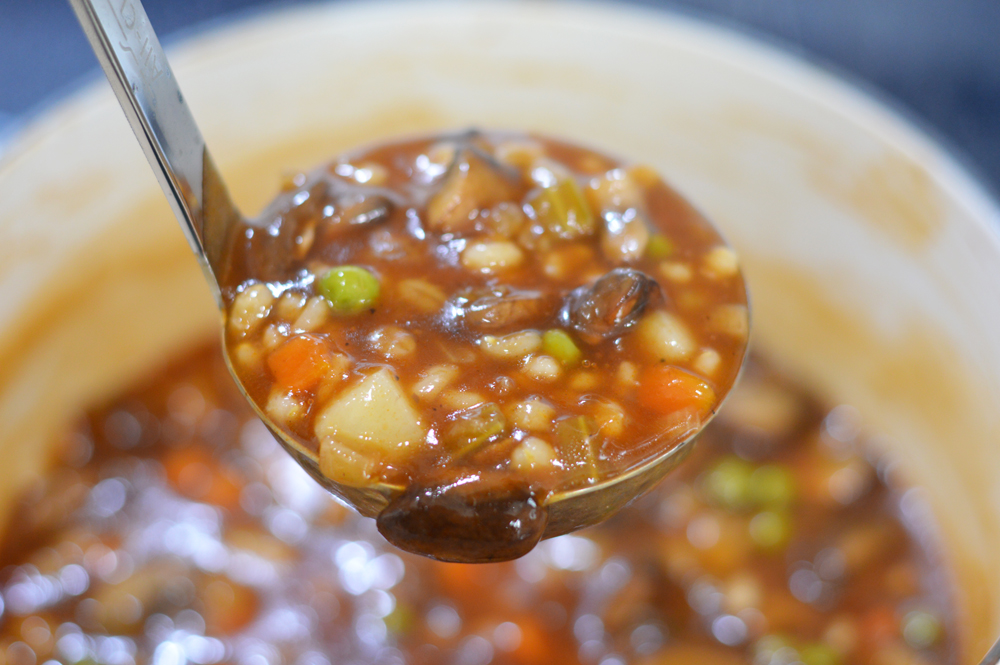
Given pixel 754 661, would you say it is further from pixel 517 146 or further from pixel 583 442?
pixel 517 146

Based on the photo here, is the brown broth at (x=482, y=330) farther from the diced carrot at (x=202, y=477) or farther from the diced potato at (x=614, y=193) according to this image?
the diced carrot at (x=202, y=477)

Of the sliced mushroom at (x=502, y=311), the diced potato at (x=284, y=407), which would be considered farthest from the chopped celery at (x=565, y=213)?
the diced potato at (x=284, y=407)

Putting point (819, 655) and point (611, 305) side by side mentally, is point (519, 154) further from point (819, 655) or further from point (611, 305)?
point (819, 655)

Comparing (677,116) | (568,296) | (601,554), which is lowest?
(601,554)

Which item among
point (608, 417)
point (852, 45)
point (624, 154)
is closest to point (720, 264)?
point (608, 417)

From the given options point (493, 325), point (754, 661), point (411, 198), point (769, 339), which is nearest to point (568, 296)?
point (493, 325)

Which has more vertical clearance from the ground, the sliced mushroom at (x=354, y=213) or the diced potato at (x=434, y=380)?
the sliced mushroom at (x=354, y=213)
